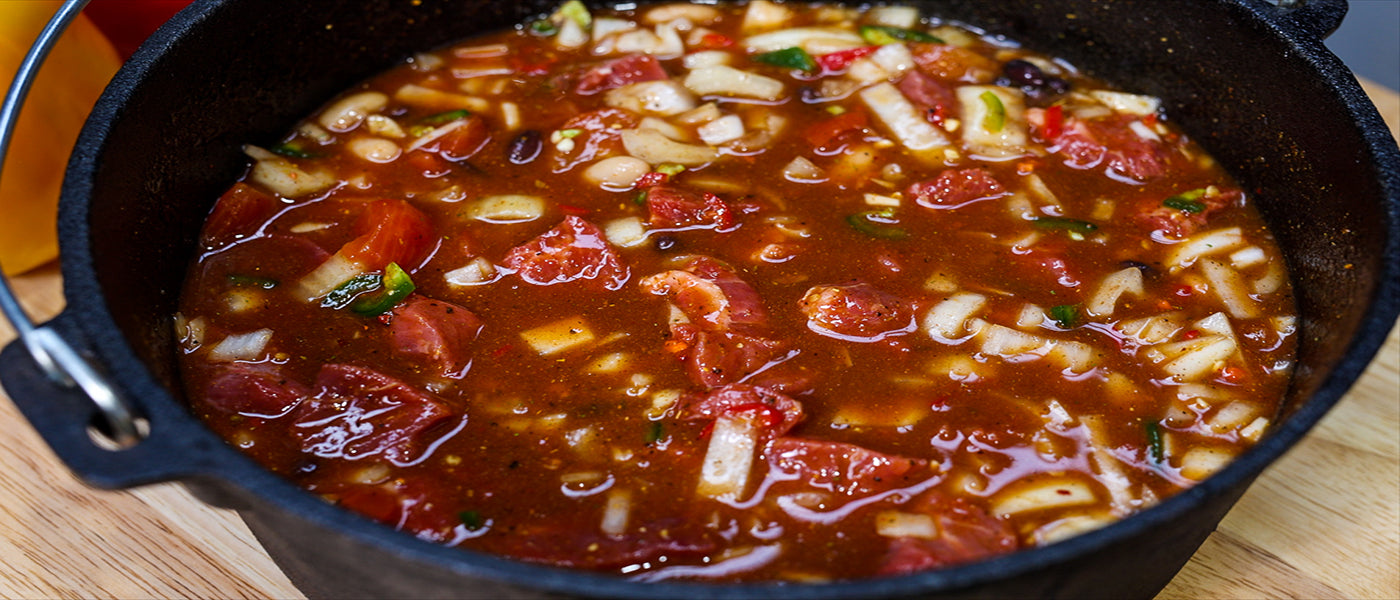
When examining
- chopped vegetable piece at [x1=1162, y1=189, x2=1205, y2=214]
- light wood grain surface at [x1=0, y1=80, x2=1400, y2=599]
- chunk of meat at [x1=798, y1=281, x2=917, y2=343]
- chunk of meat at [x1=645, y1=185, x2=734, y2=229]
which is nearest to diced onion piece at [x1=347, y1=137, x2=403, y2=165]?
chunk of meat at [x1=645, y1=185, x2=734, y2=229]

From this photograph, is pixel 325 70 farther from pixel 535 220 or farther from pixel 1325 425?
pixel 1325 425

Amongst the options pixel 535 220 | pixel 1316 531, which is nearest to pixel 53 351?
pixel 535 220

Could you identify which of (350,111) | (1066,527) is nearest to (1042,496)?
(1066,527)

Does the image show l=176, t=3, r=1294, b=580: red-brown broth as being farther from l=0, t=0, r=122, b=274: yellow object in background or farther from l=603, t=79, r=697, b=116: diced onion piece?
l=0, t=0, r=122, b=274: yellow object in background

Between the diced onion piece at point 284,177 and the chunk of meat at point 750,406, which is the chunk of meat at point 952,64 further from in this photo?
the diced onion piece at point 284,177

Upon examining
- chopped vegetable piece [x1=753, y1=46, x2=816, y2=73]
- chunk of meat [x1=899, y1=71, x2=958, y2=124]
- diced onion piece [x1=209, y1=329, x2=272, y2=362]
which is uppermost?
chunk of meat [x1=899, y1=71, x2=958, y2=124]

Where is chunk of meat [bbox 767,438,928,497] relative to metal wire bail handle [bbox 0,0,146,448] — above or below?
below
